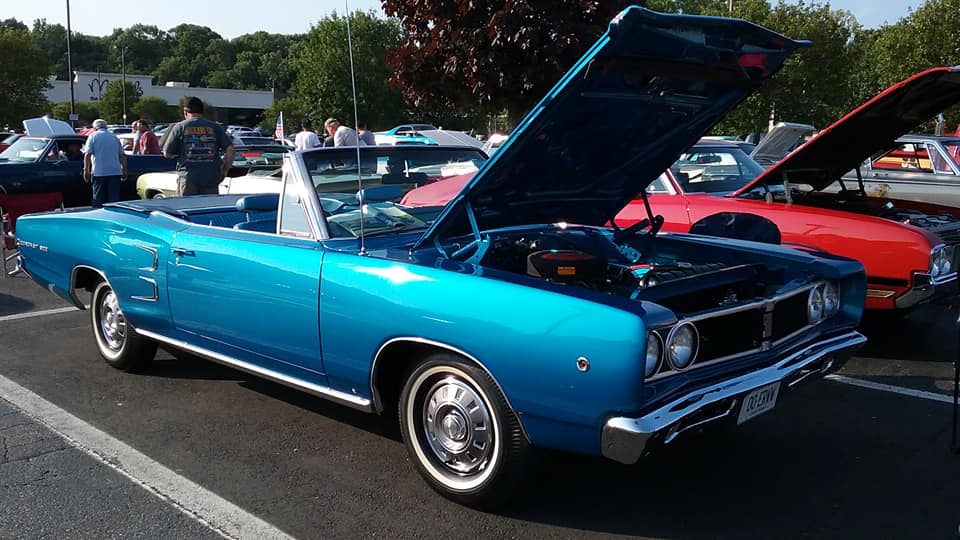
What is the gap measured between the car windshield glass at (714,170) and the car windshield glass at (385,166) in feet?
9.91

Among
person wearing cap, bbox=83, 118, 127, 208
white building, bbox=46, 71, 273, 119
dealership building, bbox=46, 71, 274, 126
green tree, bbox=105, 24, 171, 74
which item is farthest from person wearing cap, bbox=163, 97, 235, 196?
green tree, bbox=105, 24, 171, 74

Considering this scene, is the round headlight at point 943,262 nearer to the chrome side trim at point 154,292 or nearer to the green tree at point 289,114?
the chrome side trim at point 154,292

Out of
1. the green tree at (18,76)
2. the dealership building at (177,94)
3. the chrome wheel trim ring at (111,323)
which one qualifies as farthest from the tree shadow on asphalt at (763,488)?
the dealership building at (177,94)

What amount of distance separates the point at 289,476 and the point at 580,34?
7930 mm

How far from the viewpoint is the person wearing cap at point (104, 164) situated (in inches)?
427

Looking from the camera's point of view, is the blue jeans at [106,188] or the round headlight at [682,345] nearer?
the round headlight at [682,345]

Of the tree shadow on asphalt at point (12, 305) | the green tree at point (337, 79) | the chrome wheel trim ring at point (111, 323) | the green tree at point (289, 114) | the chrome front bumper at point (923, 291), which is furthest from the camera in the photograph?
the green tree at point (289, 114)

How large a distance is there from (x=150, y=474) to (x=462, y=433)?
59.7 inches

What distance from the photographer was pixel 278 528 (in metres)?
3.29

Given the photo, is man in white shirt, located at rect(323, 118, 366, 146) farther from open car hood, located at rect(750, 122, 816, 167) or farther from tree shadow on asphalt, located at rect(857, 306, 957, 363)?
tree shadow on asphalt, located at rect(857, 306, 957, 363)

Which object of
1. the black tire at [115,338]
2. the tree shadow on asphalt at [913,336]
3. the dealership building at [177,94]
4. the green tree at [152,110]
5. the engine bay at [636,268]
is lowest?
the tree shadow on asphalt at [913,336]

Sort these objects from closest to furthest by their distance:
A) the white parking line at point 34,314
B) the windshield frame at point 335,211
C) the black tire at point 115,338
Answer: the windshield frame at point 335,211, the black tire at point 115,338, the white parking line at point 34,314

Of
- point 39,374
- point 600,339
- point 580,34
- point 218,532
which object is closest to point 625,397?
point 600,339

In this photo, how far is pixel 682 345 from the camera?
10.3ft
